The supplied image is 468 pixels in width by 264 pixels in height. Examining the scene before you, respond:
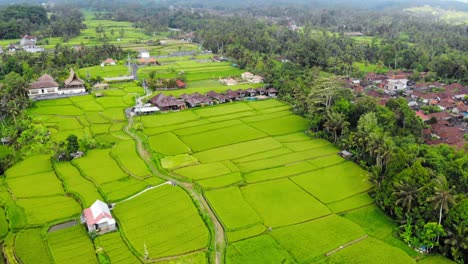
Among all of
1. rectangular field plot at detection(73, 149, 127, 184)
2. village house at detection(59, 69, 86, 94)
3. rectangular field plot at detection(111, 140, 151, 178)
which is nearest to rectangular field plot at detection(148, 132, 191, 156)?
rectangular field plot at detection(111, 140, 151, 178)

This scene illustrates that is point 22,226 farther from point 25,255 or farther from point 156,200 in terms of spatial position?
point 156,200

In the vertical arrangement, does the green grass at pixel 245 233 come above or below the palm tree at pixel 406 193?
below

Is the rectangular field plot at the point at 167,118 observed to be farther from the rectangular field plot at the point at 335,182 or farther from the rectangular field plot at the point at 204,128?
the rectangular field plot at the point at 335,182

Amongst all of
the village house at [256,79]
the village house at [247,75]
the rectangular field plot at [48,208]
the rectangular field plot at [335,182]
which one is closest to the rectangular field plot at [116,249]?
the rectangular field plot at [48,208]

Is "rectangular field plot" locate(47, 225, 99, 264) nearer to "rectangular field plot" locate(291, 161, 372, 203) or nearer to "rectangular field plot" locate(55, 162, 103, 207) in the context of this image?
"rectangular field plot" locate(55, 162, 103, 207)

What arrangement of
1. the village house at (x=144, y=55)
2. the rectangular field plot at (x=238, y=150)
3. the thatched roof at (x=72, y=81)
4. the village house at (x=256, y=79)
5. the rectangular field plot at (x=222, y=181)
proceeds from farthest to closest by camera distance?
the village house at (x=144, y=55)
the village house at (x=256, y=79)
the thatched roof at (x=72, y=81)
the rectangular field plot at (x=238, y=150)
the rectangular field plot at (x=222, y=181)

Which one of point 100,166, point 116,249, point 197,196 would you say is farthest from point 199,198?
point 100,166
